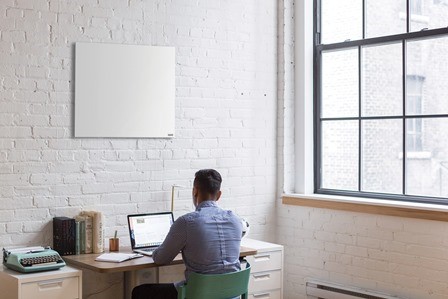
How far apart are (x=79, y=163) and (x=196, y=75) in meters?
1.21

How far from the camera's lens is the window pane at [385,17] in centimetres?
535

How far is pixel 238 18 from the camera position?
5852 millimetres

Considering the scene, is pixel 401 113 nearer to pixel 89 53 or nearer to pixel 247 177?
pixel 247 177

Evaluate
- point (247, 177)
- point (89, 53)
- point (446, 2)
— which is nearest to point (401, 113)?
point (446, 2)

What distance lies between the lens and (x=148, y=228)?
5.04m

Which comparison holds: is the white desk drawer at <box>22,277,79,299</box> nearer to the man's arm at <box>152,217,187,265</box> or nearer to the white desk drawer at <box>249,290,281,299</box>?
the man's arm at <box>152,217,187,265</box>

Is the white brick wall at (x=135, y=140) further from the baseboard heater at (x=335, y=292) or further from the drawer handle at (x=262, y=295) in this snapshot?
the drawer handle at (x=262, y=295)

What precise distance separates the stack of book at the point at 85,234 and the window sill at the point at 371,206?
70.3 inches

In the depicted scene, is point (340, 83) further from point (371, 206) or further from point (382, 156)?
point (371, 206)

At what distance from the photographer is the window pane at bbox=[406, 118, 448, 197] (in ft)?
16.7

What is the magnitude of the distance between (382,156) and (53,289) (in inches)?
105

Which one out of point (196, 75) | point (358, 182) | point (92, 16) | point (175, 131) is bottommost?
point (358, 182)

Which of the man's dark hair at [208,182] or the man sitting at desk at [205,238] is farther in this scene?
the man's dark hair at [208,182]

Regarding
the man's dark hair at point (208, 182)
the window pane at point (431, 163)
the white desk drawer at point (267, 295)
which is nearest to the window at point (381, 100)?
the window pane at point (431, 163)
